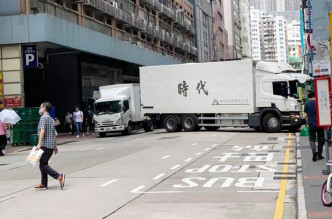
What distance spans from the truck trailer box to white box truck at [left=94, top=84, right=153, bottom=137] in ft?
3.71

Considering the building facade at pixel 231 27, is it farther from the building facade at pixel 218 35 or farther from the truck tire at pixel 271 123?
the truck tire at pixel 271 123

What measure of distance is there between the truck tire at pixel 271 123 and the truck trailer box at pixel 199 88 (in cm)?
89

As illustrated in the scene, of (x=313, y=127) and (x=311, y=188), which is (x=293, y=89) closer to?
(x=313, y=127)

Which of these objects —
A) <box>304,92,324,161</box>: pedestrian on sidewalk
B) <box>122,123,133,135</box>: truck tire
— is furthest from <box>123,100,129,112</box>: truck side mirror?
<box>304,92,324,161</box>: pedestrian on sidewalk

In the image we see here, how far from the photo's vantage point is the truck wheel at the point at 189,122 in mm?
28188

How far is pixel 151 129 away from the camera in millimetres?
33312

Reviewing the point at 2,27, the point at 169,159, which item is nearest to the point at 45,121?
the point at 169,159

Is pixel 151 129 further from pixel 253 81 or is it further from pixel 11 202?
pixel 11 202

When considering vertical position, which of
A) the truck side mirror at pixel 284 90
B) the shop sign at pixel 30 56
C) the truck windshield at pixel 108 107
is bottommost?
the truck windshield at pixel 108 107

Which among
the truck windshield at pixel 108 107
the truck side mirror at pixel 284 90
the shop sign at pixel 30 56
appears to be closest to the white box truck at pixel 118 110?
the truck windshield at pixel 108 107

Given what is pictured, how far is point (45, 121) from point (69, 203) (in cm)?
233

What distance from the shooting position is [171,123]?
95.9 feet

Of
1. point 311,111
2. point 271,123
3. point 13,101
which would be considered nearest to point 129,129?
point 13,101

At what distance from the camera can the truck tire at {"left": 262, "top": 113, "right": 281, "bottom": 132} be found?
82.9 ft
